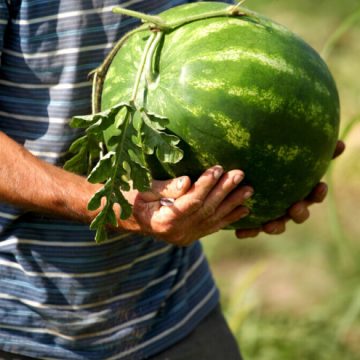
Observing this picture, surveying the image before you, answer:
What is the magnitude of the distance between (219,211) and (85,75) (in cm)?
56

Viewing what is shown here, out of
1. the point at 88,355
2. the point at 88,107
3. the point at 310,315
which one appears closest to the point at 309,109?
the point at 88,107

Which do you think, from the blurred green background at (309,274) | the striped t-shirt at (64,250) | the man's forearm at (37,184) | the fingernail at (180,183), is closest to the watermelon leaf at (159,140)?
the fingernail at (180,183)

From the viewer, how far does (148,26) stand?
2699 mm

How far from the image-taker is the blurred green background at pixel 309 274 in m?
4.62

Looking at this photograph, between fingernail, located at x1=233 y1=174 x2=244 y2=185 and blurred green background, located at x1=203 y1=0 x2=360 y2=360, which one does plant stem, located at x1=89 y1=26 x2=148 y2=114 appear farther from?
blurred green background, located at x1=203 y1=0 x2=360 y2=360

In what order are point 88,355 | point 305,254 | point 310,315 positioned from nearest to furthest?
1. point 88,355
2. point 310,315
3. point 305,254

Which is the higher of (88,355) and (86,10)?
(86,10)

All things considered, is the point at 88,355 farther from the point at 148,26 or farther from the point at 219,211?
the point at 148,26

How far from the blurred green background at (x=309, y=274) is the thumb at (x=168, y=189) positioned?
825 millimetres

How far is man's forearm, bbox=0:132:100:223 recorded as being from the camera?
9.45 feet

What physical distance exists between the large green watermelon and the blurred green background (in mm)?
683

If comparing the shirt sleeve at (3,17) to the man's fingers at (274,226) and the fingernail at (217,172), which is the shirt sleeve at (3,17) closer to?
the fingernail at (217,172)

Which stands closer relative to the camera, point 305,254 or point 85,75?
point 85,75

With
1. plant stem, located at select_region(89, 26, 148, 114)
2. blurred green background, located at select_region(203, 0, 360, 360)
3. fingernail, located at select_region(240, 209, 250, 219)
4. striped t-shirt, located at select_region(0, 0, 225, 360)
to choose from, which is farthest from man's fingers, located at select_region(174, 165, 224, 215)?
blurred green background, located at select_region(203, 0, 360, 360)
